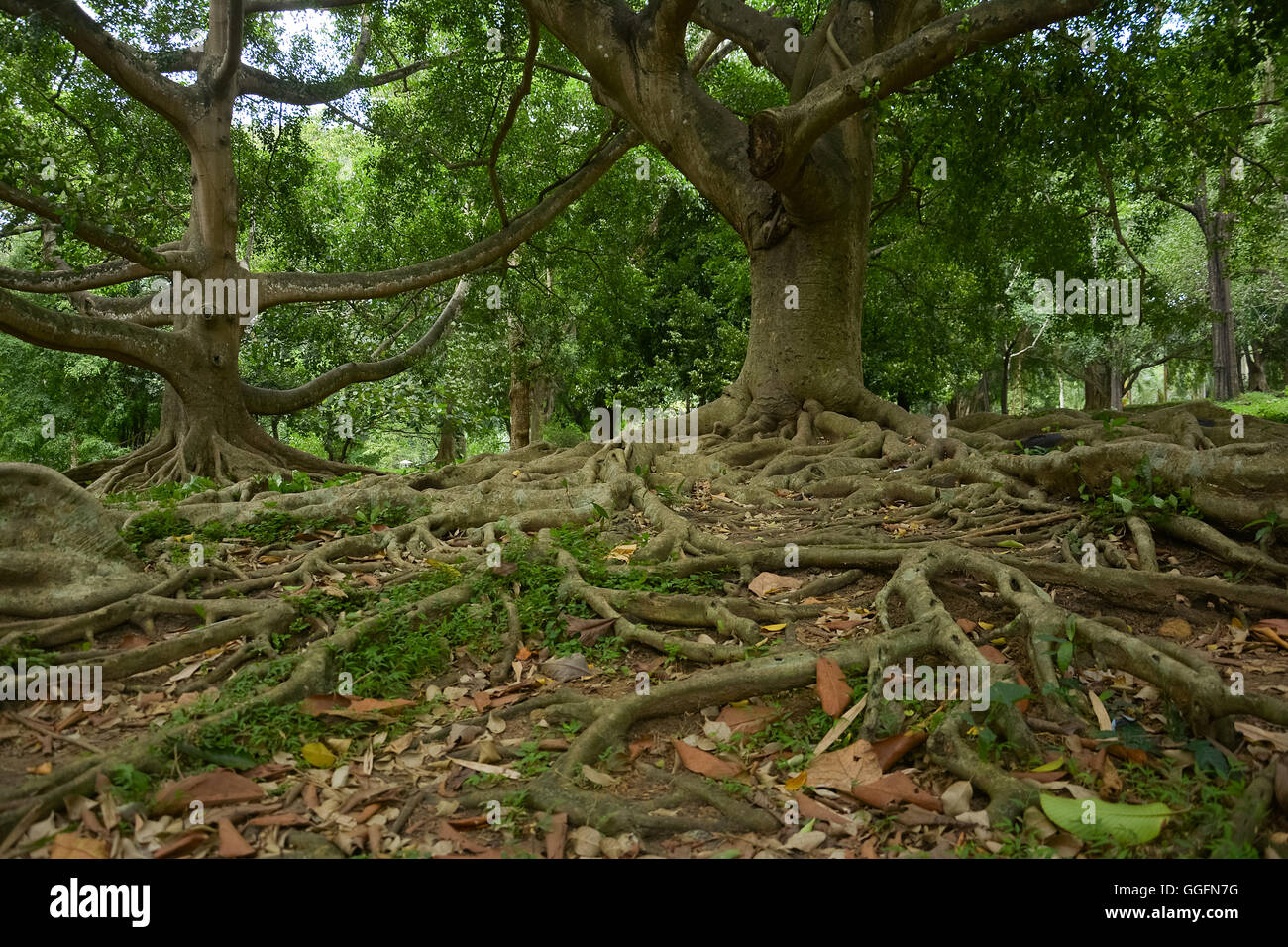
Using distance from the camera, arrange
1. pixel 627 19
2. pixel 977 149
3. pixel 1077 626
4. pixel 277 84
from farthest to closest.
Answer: pixel 277 84
pixel 627 19
pixel 977 149
pixel 1077 626

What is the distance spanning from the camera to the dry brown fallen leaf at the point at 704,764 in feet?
10.1

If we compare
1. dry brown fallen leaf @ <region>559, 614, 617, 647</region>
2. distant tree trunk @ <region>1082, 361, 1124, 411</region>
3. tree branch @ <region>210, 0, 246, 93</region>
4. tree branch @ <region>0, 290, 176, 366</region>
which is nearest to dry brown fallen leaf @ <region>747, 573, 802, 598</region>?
dry brown fallen leaf @ <region>559, 614, 617, 647</region>

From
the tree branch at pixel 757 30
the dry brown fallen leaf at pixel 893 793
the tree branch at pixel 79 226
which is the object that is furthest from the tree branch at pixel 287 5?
the dry brown fallen leaf at pixel 893 793

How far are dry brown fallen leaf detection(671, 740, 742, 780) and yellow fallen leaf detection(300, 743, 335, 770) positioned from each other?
1391 mm

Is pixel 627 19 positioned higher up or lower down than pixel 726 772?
higher up

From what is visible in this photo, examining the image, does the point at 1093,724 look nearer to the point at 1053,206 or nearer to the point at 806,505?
the point at 806,505

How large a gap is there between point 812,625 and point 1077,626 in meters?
1.22

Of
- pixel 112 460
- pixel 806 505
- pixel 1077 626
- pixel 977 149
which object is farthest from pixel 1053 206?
pixel 112 460

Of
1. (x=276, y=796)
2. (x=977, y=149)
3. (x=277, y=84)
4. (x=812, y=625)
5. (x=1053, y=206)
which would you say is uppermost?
(x=277, y=84)

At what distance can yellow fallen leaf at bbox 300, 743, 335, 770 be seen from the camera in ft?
10.4

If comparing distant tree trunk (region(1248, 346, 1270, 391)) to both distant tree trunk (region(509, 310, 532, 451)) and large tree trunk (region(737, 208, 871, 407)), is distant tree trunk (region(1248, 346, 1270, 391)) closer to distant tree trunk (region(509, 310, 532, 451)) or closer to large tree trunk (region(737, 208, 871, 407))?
distant tree trunk (region(509, 310, 532, 451))

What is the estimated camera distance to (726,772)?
3.06 m

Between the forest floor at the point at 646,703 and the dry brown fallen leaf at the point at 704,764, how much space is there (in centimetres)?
1

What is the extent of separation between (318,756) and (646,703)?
1.34 m
